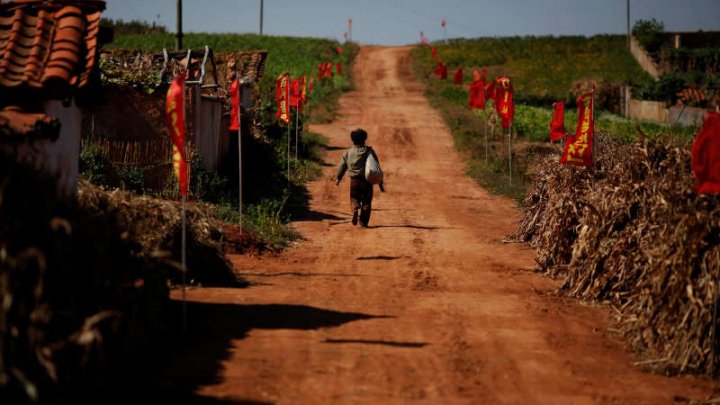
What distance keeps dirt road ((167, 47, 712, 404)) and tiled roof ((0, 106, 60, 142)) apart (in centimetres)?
238

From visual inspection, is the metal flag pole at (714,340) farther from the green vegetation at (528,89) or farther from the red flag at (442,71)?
the red flag at (442,71)

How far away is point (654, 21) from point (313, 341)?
204 ft

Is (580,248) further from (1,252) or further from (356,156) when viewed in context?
(1,252)

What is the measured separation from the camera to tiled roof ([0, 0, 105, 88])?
33.0 feet

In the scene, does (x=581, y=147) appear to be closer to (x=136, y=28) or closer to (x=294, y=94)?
(x=294, y=94)

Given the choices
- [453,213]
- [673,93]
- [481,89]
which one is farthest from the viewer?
[673,93]

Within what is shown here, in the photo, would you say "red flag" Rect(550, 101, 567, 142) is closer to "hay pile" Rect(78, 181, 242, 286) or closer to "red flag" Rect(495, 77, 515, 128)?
"red flag" Rect(495, 77, 515, 128)

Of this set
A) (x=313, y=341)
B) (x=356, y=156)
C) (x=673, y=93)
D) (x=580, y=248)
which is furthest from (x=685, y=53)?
(x=313, y=341)

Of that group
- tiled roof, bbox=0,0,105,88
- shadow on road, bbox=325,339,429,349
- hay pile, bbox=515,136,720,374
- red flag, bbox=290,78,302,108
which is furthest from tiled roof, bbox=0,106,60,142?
red flag, bbox=290,78,302,108

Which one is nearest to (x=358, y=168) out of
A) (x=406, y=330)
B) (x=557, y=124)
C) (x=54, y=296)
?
(x=557, y=124)

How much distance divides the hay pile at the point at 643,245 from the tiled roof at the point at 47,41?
6.16 metres

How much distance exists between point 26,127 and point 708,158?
624 cm

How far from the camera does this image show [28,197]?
6785mm

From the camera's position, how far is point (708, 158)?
343 inches
